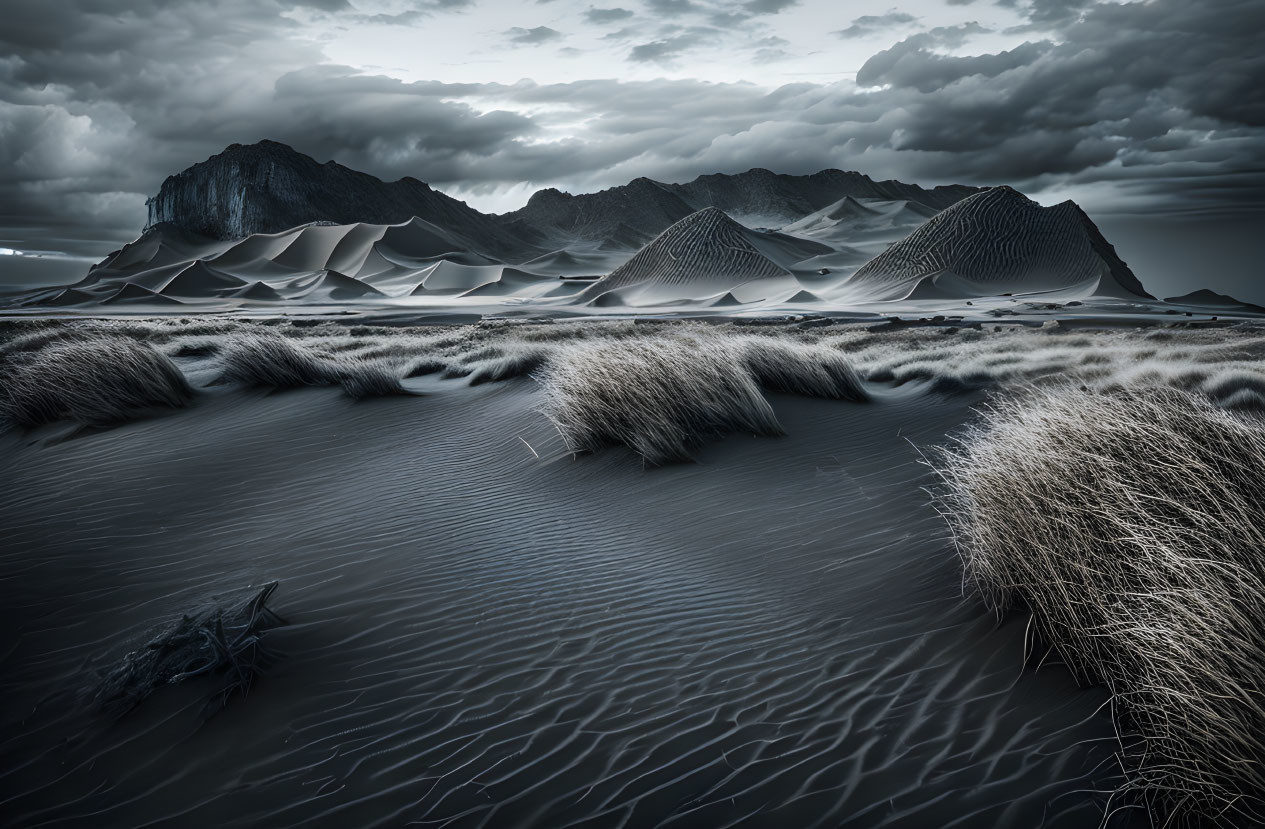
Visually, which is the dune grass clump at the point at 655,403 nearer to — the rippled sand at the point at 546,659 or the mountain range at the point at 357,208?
the rippled sand at the point at 546,659

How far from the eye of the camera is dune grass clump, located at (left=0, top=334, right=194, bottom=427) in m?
8.38

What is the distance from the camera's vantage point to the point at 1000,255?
68.4m

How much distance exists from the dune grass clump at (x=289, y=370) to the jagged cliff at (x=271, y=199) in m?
153

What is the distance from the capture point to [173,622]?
12.0 feet

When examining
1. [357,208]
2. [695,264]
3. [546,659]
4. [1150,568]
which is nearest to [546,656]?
[546,659]

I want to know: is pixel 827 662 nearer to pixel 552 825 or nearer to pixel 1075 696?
pixel 1075 696

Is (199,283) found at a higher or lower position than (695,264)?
higher

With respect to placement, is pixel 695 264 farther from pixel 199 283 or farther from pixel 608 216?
pixel 608 216

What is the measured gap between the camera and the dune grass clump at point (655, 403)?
6.55 metres

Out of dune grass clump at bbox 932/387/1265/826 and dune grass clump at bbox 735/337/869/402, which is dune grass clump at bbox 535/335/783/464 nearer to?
dune grass clump at bbox 735/337/869/402

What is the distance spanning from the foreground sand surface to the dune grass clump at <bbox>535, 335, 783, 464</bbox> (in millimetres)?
266

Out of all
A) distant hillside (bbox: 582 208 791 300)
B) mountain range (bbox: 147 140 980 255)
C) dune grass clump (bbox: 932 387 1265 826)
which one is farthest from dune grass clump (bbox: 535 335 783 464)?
mountain range (bbox: 147 140 980 255)

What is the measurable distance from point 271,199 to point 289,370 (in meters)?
160

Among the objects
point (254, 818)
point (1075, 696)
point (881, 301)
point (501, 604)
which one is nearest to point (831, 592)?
point (1075, 696)
